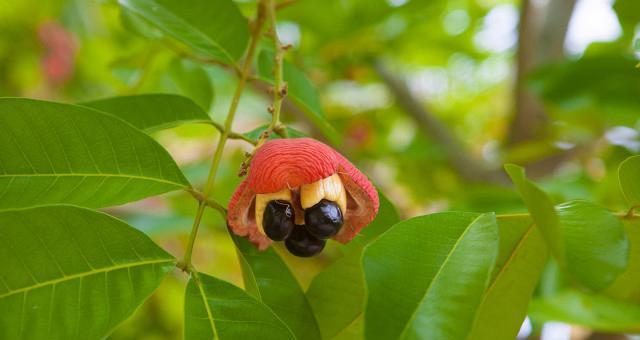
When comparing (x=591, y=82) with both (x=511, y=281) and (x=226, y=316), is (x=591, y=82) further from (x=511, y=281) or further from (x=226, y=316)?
(x=226, y=316)

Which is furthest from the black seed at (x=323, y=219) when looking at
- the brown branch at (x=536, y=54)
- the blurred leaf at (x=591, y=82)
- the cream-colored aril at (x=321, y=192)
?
the brown branch at (x=536, y=54)

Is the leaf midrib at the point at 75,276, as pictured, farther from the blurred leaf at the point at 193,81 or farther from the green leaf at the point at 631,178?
the blurred leaf at the point at 193,81

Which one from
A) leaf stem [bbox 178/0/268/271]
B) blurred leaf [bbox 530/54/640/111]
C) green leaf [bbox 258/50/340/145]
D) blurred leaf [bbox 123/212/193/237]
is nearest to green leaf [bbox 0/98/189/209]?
leaf stem [bbox 178/0/268/271]

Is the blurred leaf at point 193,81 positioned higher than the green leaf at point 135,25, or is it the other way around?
the green leaf at point 135,25

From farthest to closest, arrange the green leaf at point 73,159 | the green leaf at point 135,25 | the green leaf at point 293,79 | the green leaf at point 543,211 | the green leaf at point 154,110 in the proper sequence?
the green leaf at point 135,25 → the green leaf at point 293,79 → the green leaf at point 154,110 → the green leaf at point 73,159 → the green leaf at point 543,211

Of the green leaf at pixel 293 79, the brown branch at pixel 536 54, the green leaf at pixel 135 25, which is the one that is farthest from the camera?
the brown branch at pixel 536 54

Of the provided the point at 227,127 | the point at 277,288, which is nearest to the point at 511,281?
the point at 277,288

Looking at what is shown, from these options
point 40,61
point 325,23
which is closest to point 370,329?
point 325,23
